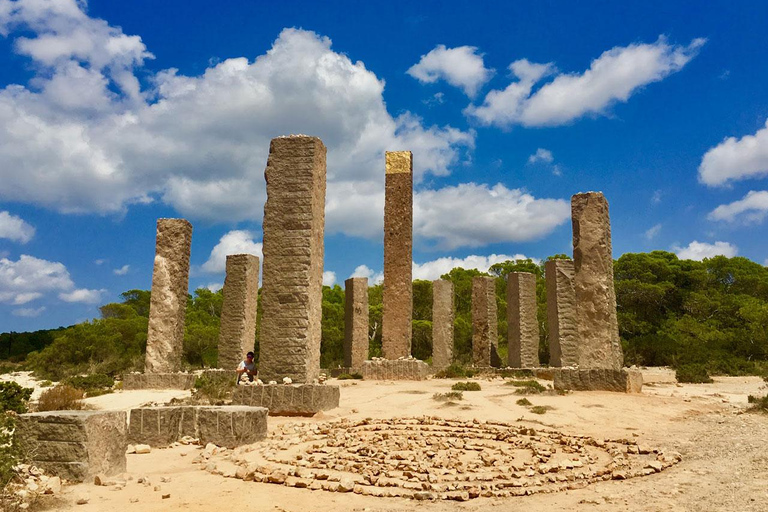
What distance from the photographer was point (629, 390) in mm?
9641

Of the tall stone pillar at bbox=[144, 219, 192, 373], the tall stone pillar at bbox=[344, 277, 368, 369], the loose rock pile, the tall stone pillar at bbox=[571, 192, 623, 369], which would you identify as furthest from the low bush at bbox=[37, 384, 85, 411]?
the tall stone pillar at bbox=[344, 277, 368, 369]

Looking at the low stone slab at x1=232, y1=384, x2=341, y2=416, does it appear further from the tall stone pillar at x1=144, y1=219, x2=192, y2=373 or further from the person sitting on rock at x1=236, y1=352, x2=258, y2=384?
the tall stone pillar at x1=144, y1=219, x2=192, y2=373

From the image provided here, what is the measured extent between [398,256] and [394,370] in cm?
285

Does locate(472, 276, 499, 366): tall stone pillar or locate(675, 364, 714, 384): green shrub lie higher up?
locate(472, 276, 499, 366): tall stone pillar

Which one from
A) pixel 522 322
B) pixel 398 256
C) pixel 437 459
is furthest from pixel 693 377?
pixel 437 459

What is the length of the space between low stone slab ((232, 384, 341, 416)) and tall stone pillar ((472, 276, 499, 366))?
436 inches

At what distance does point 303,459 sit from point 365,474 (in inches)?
33.6

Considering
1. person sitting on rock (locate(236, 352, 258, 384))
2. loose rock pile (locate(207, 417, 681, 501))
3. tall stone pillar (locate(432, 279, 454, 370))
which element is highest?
tall stone pillar (locate(432, 279, 454, 370))

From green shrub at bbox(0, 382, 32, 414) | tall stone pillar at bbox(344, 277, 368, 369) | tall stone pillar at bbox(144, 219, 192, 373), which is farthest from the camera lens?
tall stone pillar at bbox(344, 277, 368, 369)

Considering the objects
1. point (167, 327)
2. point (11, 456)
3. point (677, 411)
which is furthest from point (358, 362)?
point (11, 456)

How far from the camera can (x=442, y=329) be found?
60.0 ft

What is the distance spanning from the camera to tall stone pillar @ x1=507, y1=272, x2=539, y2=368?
17281 mm

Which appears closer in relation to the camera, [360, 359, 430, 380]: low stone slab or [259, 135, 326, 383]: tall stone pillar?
[259, 135, 326, 383]: tall stone pillar

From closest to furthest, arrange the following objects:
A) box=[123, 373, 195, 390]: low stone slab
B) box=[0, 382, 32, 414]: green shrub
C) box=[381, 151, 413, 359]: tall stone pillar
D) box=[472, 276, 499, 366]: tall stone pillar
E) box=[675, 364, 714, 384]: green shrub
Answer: box=[0, 382, 32, 414]: green shrub
box=[123, 373, 195, 390]: low stone slab
box=[675, 364, 714, 384]: green shrub
box=[381, 151, 413, 359]: tall stone pillar
box=[472, 276, 499, 366]: tall stone pillar
